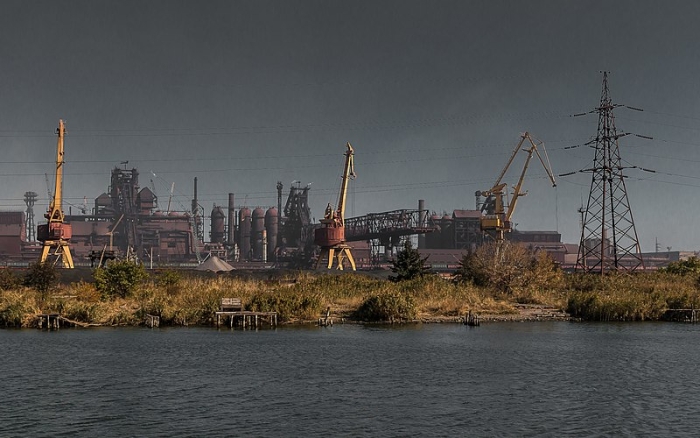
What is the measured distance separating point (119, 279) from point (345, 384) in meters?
31.0

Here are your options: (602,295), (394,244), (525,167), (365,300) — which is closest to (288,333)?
(365,300)

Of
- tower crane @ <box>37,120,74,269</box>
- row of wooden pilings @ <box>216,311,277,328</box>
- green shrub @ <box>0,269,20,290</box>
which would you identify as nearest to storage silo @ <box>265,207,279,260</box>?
tower crane @ <box>37,120,74,269</box>

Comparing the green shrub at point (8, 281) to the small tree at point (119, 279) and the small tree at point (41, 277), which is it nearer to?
the small tree at point (41, 277)

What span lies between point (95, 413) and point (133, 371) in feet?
23.1

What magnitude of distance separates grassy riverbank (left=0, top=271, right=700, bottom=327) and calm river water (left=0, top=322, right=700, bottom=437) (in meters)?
4.91

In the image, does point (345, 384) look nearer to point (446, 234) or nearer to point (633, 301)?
point (633, 301)

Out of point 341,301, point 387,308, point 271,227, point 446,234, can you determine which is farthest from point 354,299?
point 271,227

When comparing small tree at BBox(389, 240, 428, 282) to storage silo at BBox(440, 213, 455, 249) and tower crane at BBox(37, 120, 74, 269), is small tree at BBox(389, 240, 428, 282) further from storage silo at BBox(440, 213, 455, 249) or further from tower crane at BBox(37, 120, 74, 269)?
storage silo at BBox(440, 213, 455, 249)

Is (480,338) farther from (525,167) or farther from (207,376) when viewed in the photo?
(525,167)

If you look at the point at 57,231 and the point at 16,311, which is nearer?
the point at 16,311

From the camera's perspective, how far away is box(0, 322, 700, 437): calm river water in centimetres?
1977

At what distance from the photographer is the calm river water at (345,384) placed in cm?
1977

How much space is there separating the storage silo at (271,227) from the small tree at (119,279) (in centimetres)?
13876

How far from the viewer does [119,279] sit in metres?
51.7
